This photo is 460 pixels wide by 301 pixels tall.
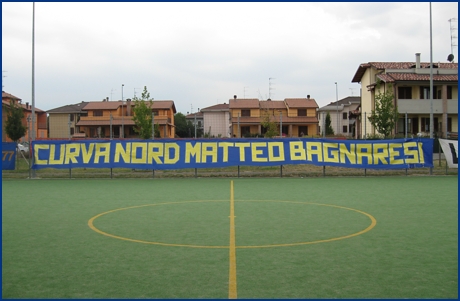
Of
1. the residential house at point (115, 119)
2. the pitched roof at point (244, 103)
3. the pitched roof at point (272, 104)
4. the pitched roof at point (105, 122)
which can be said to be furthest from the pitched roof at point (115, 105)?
the pitched roof at point (272, 104)

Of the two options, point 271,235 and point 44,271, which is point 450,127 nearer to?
point 271,235

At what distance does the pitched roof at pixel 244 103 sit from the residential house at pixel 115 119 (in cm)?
814

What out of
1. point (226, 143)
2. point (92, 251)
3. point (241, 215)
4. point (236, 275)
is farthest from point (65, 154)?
point (236, 275)

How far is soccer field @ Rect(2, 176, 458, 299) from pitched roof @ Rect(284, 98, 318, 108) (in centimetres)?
4322

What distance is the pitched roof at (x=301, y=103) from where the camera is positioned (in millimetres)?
56891

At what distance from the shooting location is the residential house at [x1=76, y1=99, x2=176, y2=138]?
181 ft

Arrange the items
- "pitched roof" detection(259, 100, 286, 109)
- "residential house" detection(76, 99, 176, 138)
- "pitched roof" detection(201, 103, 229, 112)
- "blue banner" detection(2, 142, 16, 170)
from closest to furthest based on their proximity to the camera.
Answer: "blue banner" detection(2, 142, 16, 170), "residential house" detection(76, 99, 176, 138), "pitched roof" detection(259, 100, 286, 109), "pitched roof" detection(201, 103, 229, 112)

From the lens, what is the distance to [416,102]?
126 ft

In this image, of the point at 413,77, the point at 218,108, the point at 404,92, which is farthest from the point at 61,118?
the point at 413,77

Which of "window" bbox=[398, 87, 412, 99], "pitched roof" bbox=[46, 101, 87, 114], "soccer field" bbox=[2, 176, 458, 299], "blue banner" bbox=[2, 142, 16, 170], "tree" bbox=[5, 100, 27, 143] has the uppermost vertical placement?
"pitched roof" bbox=[46, 101, 87, 114]

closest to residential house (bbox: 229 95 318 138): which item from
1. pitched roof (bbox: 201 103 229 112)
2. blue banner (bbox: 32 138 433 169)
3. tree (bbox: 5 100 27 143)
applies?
pitched roof (bbox: 201 103 229 112)

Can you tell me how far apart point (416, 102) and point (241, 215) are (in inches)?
1273

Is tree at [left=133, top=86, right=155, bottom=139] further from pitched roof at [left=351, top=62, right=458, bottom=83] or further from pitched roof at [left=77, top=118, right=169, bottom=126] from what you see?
pitched roof at [left=351, top=62, right=458, bottom=83]

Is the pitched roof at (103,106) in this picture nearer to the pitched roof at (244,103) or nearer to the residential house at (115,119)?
the residential house at (115,119)
